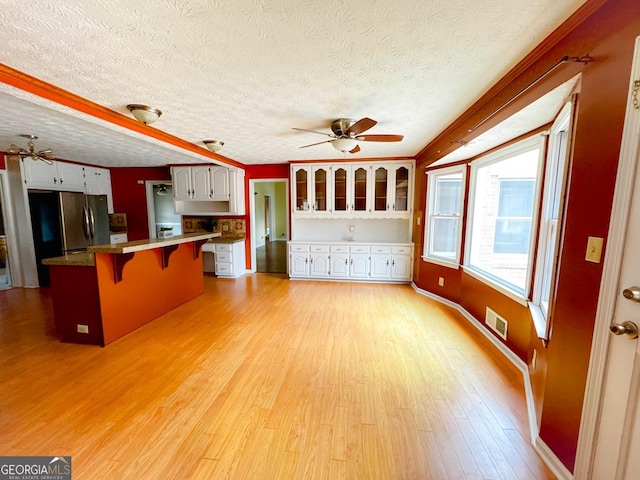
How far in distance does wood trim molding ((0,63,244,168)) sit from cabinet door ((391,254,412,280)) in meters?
3.89

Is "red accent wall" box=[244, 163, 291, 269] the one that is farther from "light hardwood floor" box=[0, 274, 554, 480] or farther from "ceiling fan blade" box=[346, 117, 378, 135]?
"ceiling fan blade" box=[346, 117, 378, 135]

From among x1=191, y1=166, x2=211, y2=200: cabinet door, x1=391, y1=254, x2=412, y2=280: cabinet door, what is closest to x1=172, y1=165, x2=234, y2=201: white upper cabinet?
x1=191, y1=166, x2=211, y2=200: cabinet door

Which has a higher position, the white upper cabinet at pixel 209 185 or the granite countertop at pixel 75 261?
the white upper cabinet at pixel 209 185

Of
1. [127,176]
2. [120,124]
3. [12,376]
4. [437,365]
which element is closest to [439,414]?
[437,365]

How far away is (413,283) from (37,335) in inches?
199

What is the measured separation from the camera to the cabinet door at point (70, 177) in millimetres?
4703

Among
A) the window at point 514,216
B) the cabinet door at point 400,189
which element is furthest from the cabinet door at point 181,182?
the window at point 514,216

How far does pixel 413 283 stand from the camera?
4660 millimetres

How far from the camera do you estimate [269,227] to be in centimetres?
969

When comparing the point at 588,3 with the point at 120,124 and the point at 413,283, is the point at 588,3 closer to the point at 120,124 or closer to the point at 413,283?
the point at 120,124

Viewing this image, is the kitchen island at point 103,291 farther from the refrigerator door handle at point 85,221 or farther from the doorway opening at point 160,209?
the doorway opening at point 160,209

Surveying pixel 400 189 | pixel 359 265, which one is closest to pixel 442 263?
pixel 359 265

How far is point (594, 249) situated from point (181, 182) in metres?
5.82

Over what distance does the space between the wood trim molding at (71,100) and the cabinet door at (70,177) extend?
10.3 feet
